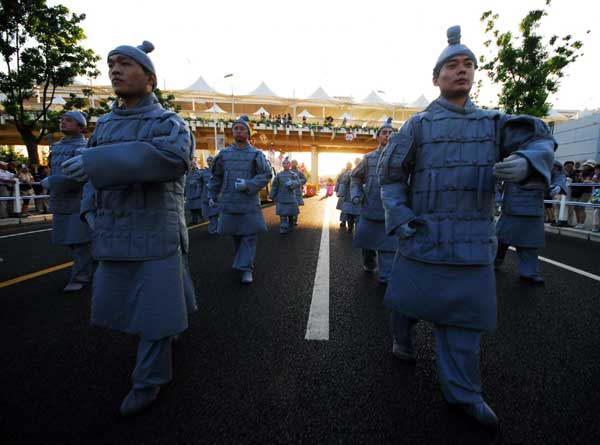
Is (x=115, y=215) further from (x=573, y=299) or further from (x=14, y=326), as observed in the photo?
(x=573, y=299)

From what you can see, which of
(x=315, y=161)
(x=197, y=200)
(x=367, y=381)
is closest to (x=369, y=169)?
(x=367, y=381)

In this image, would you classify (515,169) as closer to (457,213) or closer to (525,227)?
(457,213)

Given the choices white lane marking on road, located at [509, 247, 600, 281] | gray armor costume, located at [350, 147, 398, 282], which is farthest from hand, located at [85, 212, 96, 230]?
white lane marking on road, located at [509, 247, 600, 281]

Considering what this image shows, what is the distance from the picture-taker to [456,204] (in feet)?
6.50

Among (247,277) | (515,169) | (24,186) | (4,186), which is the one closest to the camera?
(515,169)

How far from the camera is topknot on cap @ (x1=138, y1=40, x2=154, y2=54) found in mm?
2188

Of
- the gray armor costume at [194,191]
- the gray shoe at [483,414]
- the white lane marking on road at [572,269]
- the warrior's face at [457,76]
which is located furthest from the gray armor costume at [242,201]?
the gray armor costume at [194,191]

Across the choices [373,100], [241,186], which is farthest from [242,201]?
[373,100]

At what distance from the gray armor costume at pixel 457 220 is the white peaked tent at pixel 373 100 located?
59516 mm

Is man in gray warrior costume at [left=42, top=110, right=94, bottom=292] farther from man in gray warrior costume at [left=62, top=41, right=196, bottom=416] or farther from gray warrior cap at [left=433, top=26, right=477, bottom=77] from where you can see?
gray warrior cap at [left=433, top=26, right=477, bottom=77]

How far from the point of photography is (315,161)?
4769 centimetres

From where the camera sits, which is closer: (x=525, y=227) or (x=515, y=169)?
(x=515, y=169)

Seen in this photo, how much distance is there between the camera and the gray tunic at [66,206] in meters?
4.26

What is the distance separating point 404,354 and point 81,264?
423 cm
